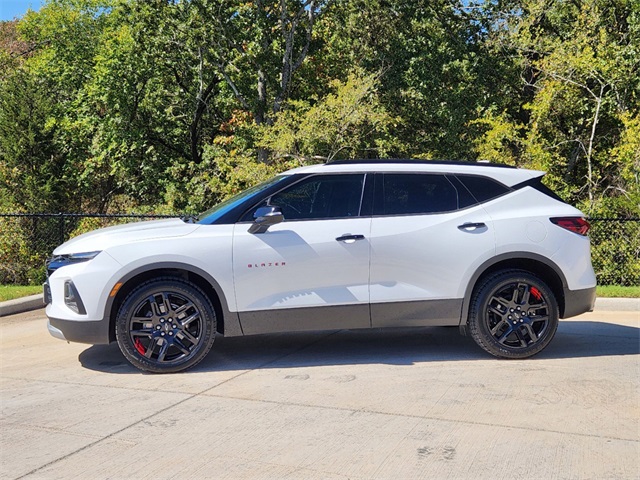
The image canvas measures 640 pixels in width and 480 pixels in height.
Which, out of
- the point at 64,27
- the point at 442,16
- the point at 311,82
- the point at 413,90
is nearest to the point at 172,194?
the point at 311,82

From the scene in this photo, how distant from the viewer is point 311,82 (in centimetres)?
2347

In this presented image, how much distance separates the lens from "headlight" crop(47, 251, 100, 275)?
621 centimetres

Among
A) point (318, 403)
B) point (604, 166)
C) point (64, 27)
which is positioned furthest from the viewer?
point (64, 27)

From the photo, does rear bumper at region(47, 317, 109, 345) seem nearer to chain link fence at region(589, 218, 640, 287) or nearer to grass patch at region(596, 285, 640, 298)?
grass patch at region(596, 285, 640, 298)

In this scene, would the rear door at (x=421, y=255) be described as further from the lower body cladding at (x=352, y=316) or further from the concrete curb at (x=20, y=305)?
the concrete curb at (x=20, y=305)

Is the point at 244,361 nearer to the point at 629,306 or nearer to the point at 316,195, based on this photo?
the point at 316,195

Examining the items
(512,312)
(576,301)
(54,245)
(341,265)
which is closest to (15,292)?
(54,245)

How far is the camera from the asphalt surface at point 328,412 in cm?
414

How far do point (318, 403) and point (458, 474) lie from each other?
5.21 ft

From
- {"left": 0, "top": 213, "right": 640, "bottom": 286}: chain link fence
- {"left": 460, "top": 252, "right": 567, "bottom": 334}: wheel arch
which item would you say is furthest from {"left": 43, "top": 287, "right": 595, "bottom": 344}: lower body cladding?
{"left": 0, "top": 213, "right": 640, "bottom": 286}: chain link fence

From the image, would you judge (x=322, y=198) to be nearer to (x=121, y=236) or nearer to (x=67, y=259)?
(x=121, y=236)

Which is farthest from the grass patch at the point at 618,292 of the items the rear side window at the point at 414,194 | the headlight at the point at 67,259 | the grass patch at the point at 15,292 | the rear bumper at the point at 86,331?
the grass patch at the point at 15,292

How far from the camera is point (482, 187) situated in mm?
6777

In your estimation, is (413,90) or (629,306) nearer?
(629,306)
